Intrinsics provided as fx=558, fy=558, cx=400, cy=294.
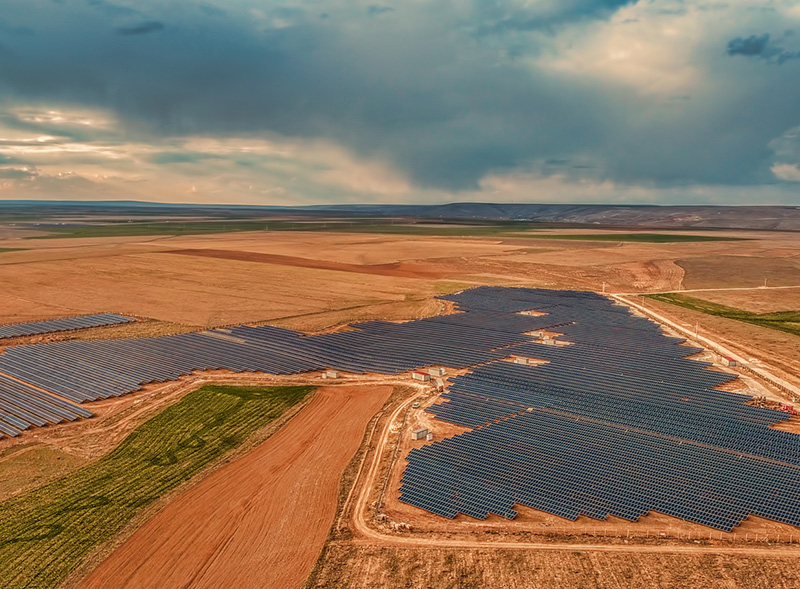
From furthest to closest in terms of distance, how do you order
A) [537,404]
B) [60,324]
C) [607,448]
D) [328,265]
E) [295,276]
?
1. [328,265]
2. [295,276]
3. [60,324]
4. [537,404]
5. [607,448]

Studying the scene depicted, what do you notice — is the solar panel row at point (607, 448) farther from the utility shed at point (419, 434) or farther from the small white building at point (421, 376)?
the small white building at point (421, 376)

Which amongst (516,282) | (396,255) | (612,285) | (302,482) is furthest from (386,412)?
(396,255)

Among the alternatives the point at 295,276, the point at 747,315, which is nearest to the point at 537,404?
the point at 747,315

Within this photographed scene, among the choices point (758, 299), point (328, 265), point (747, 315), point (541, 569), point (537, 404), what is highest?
point (328, 265)

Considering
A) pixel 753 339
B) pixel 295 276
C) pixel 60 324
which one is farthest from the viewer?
pixel 295 276

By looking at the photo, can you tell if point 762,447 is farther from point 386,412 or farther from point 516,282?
point 516,282

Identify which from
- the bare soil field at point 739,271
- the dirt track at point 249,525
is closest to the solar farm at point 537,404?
the dirt track at point 249,525

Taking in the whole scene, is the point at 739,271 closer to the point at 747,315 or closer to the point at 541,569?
the point at 747,315
